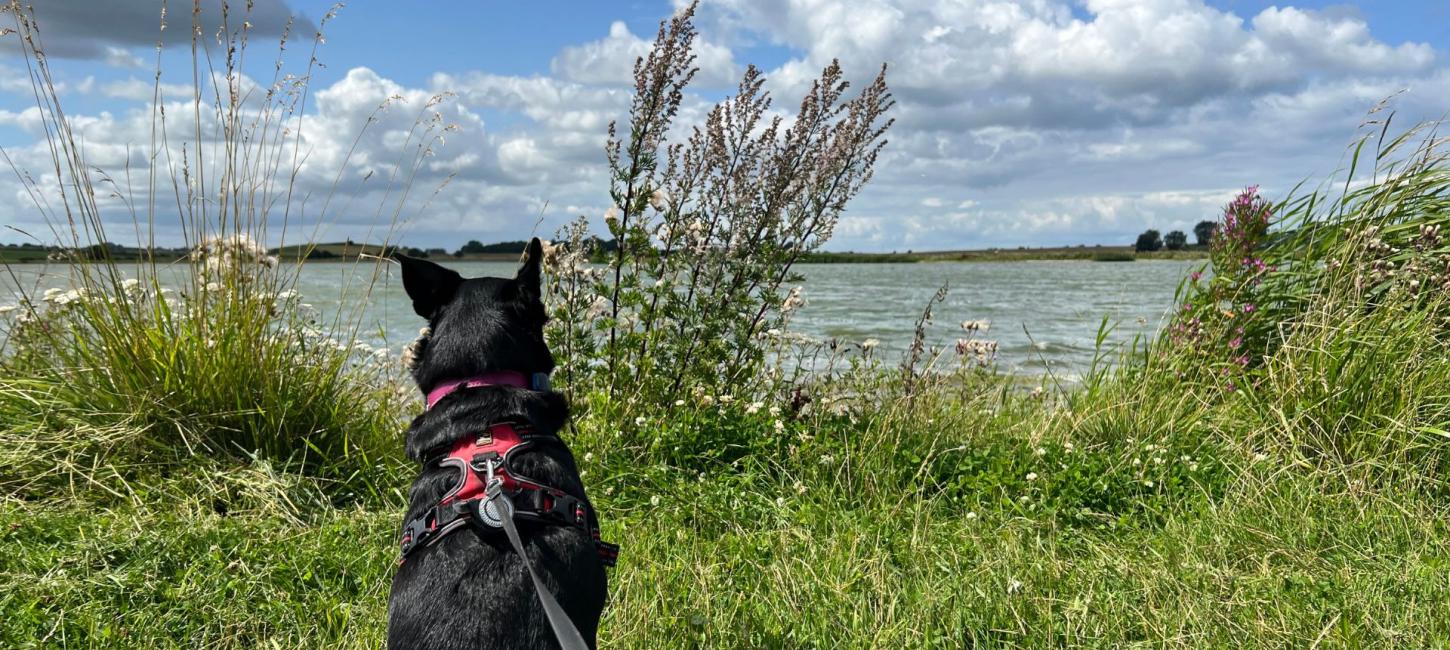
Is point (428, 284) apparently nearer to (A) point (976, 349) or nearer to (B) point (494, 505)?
(B) point (494, 505)

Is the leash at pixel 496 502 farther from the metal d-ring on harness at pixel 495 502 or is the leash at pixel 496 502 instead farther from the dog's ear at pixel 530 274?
the dog's ear at pixel 530 274

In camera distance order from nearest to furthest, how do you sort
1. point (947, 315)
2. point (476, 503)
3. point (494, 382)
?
point (476, 503)
point (494, 382)
point (947, 315)

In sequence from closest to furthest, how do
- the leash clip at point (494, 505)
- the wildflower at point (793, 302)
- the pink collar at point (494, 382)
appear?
the leash clip at point (494, 505)
the pink collar at point (494, 382)
the wildflower at point (793, 302)

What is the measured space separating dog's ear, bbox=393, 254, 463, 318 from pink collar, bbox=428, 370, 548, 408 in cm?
29

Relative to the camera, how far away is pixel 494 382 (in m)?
2.70

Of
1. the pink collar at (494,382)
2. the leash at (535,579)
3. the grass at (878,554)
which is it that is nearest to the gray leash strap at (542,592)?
the leash at (535,579)

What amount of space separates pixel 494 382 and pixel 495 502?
57cm

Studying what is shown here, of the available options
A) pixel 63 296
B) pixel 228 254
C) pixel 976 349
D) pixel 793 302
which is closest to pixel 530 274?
pixel 793 302

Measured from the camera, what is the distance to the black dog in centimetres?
212

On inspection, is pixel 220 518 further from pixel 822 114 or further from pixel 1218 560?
pixel 1218 560

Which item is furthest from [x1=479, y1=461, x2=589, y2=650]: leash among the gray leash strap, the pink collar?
the pink collar

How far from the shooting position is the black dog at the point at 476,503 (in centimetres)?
212

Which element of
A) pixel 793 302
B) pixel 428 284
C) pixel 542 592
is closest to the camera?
pixel 542 592

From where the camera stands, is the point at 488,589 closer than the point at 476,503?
Yes
